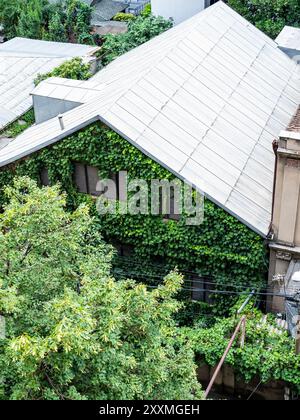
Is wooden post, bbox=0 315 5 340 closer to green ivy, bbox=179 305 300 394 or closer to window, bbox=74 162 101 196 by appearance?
green ivy, bbox=179 305 300 394

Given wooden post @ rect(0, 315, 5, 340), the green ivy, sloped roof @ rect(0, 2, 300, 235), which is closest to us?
wooden post @ rect(0, 315, 5, 340)

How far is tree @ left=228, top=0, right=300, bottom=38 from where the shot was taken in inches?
1724

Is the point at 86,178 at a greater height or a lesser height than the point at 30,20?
lesser

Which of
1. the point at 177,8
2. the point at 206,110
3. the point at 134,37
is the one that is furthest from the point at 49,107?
the point at 177,8

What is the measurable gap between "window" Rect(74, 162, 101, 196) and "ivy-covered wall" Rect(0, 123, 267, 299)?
1.00ft

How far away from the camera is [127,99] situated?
24750mm

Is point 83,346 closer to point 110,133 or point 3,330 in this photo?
point 3,330

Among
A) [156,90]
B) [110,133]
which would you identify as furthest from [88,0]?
[110,133]

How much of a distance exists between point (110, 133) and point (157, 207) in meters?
3.59

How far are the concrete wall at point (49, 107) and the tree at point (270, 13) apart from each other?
23024mm

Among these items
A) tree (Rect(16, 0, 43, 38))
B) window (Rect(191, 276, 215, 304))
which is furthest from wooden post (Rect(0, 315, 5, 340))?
tree (Rect(16, 0, 43, 38))

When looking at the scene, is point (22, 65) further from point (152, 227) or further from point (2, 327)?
point (2, 327)

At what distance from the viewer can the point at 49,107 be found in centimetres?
2731

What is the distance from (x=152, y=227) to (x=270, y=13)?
89.9 feet
